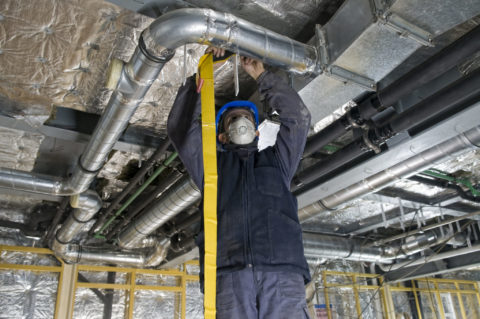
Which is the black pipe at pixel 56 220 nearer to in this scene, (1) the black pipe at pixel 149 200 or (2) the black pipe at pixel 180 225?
(1) the black pipe at pixel 149 200

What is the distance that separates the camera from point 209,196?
1139 mm

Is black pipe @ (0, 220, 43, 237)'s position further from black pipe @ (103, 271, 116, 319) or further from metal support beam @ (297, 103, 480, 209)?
metal support beam @ (297, 103, 480, 209)

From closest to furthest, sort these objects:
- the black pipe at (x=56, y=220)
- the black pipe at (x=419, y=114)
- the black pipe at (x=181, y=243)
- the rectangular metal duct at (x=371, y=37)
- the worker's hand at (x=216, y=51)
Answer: the rectangular metal duct at (x=371, y=37), the worker's hand at (x=216, y=51), the black pipe at (x=419, y=114), the black pipe at (x=56, y=220), the black pipe at (x=181, y=243)

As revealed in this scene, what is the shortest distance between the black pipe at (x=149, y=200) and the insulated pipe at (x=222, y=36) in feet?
4.55

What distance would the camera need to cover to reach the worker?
1162 mm

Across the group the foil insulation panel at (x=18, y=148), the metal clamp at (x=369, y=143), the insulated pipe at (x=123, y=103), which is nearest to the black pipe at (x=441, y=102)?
the metal clamp at (x=369, y=143)

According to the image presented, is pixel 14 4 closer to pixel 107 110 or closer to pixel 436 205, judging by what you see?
pixel 107 110

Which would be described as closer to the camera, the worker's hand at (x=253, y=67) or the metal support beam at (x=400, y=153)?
the worker's hand at (x=253, y=67)

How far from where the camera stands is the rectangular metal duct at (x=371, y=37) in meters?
1.35

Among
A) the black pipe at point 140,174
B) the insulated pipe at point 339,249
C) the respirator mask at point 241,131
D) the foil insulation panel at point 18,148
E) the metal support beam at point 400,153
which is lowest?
the respirator mask at point 241,131

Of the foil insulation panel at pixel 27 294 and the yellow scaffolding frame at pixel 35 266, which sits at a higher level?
the yellow scaffolding frame at pixel 35 266

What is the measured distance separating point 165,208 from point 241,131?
1.78m

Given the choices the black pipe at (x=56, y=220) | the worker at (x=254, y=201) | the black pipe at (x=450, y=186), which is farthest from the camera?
the black pipe at (x=56, y=220)

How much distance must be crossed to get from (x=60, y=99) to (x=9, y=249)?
9.60 feet
